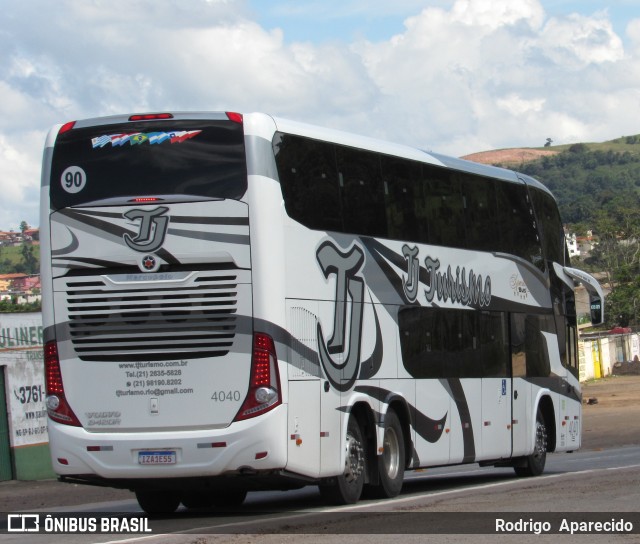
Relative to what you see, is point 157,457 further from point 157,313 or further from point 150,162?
point 150,162

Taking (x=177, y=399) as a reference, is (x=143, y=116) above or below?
above

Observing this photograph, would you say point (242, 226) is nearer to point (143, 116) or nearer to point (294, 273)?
point (294, 273)

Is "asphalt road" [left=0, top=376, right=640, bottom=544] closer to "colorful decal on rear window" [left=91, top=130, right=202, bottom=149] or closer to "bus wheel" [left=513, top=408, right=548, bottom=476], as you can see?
"bus wheel" [left=513, top=408, right=548, bottom=476]

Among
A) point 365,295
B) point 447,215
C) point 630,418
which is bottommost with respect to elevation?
point 630,418

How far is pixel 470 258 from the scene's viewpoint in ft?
60.2

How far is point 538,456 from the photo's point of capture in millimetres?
20984

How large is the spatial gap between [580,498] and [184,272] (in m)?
5.19

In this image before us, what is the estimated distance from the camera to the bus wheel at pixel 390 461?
15.6m

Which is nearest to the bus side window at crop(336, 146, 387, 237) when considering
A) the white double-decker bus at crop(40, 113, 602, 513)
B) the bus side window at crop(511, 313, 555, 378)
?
the white double-decker bus at crop(40, 113, 602, 513)

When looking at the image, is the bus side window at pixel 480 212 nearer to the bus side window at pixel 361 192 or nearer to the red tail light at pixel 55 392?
the bus side window at pixel 361 192

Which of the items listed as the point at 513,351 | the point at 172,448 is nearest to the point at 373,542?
the point at 172,448

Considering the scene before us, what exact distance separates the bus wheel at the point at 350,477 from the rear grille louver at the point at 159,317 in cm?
236

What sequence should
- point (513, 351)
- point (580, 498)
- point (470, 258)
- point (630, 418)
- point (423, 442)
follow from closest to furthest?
point (580, 498)
point (423, 442)
point (470, 258)
point (513, 351)
point (630, 418)

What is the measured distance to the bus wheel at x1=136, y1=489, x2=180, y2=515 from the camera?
14992mm
